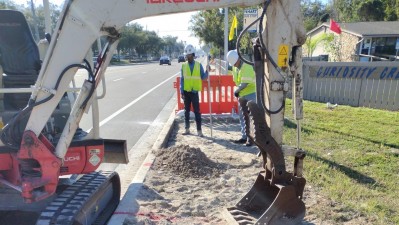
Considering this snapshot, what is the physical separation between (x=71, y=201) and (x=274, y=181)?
201 centimetres

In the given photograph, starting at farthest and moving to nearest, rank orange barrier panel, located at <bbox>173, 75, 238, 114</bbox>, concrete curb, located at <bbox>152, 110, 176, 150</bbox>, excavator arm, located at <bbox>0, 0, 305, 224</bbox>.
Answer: orange barrier panel, located at <bbox>173, 75, 238, 114</bbox> < concrete curb, located at <bbox>152, 110, 176, 150</bbox> < excavator arm, located at <bbox>0, 0, 305, 224</bbox>

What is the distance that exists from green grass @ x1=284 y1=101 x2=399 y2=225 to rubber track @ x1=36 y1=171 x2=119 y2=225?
2.72 meters

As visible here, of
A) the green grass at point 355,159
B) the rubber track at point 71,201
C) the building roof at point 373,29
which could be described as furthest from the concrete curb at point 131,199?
the building roof at point 373,29

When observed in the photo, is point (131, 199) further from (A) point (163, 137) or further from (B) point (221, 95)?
(B) point (221, 95)

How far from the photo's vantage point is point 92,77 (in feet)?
10.8

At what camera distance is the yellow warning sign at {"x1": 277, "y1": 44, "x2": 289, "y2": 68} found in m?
3.38

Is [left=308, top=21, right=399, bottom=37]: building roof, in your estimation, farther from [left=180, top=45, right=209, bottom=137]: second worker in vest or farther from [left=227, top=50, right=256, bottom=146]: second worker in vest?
[left=227, top=50, right=256, bottom=146]: second worker in vest

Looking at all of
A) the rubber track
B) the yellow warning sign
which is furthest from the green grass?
the rubber track

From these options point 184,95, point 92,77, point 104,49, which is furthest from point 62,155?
point 184,95

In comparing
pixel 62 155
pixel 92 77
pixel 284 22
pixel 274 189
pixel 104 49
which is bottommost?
pixel 274 189

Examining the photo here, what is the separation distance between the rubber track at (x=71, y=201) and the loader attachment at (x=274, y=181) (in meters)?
1.55

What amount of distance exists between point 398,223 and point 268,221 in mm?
1610

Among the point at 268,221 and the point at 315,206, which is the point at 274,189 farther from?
the point at 315,206

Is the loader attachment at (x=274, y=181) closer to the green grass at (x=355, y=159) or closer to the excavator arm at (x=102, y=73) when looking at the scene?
the excavator arm at (x=102, y=73)
